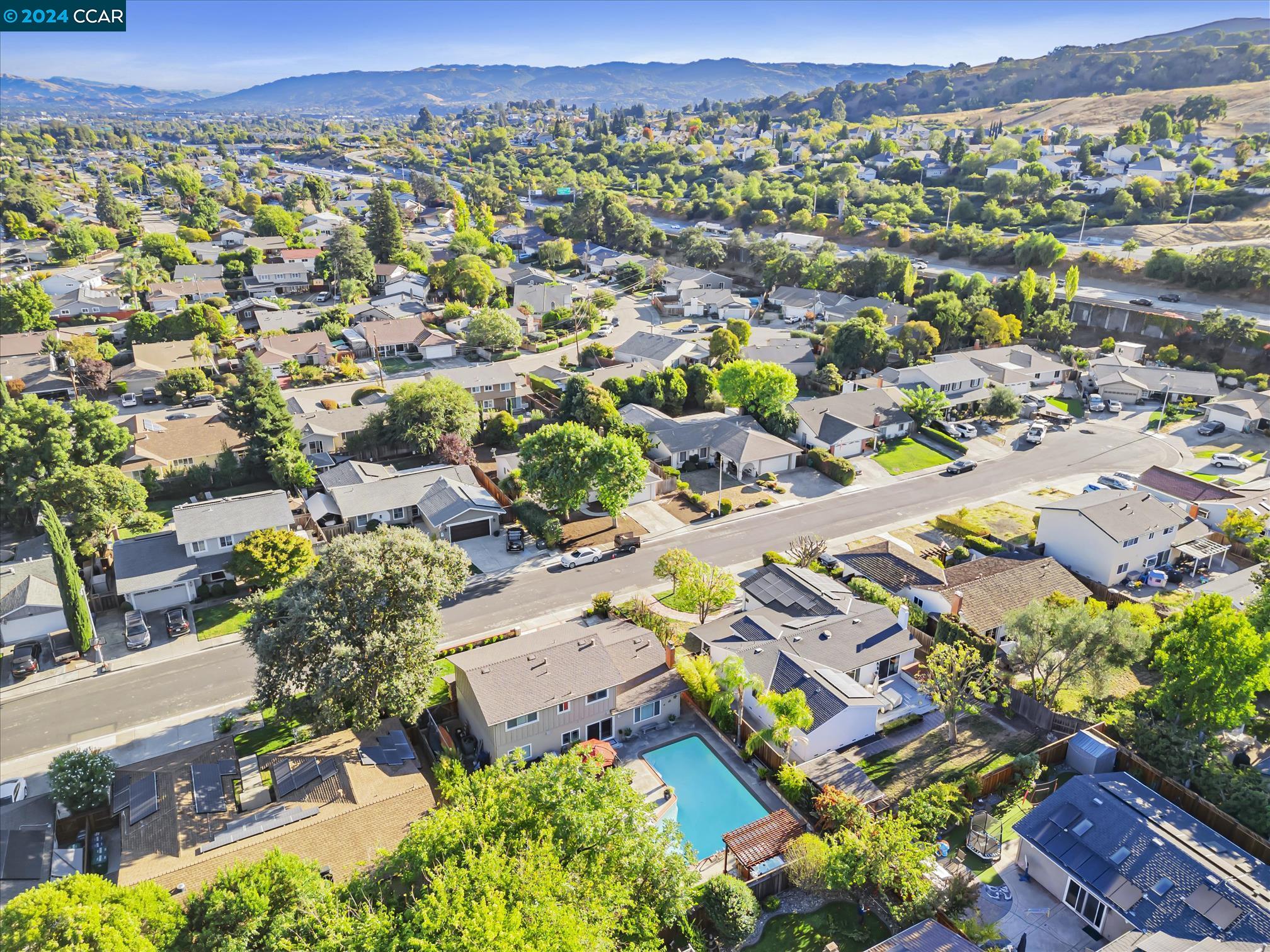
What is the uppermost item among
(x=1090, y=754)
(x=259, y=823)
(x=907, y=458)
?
(x=907, y=458)

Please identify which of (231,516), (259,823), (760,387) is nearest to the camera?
(259,823)

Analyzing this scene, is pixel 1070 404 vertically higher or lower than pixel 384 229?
lower

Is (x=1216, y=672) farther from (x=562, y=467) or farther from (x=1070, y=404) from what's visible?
(x=1070, y=404)

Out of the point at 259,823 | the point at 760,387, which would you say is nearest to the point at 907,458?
the point at 760,387

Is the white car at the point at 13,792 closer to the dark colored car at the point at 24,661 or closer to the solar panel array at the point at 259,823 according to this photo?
the dark colored car at the point at 24,661

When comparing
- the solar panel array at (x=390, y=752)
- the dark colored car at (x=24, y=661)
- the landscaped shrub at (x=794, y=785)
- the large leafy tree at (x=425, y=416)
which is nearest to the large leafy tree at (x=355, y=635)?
the solar panel array at (x=390, y=752)

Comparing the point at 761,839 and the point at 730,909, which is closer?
the point at 730,909

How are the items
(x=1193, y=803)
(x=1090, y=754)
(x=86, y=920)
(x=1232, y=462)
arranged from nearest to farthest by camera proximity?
(x=86, y=920) → (x=1193, y=803) → (x=1090, y=754) → (x=1232, y=462)
